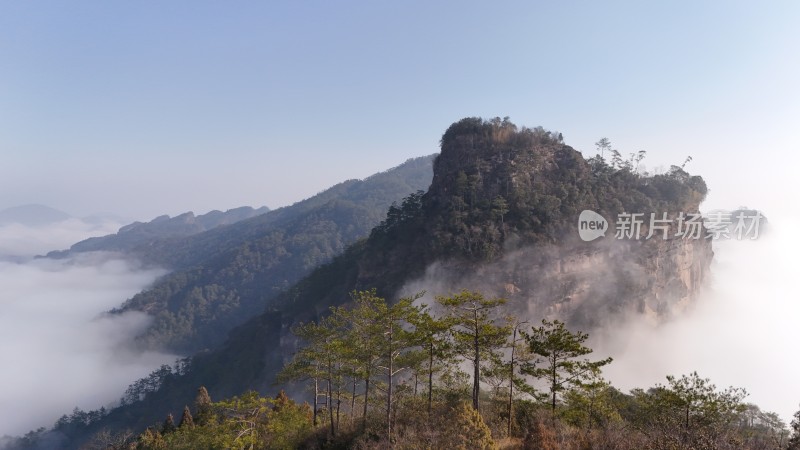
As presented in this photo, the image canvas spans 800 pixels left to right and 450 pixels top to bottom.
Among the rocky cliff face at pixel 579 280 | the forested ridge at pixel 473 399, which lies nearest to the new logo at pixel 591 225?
the rocky cliff face at pixel 579 280

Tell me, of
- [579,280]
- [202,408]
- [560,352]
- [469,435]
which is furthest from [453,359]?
[579,280]

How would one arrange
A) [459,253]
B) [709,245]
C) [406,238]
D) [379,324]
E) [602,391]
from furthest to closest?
1. [709,245]
2. [406,238]
3. [459,253]
4. [602,391]
5. [379,324]

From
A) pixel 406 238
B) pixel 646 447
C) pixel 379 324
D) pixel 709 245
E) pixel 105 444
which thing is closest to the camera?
pixel 646 447

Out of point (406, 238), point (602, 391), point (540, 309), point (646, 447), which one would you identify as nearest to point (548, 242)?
point (540, 309)

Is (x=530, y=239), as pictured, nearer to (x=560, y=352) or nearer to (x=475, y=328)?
(x=560, y=352)

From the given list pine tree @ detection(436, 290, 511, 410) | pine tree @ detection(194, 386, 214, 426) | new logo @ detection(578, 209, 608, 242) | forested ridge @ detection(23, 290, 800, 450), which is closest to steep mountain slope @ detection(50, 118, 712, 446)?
new logo @ detection(578, 209, 608, 242)

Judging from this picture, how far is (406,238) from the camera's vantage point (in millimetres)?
71062

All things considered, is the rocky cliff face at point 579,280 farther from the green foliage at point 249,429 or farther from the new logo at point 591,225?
the green foliage at point 249,429

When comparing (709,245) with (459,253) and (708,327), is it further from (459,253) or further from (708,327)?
(459,253)

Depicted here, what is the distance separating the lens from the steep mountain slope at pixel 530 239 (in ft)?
197

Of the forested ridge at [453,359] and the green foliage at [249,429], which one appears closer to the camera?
the forested ridge at [453,359]

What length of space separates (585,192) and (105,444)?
317 ft

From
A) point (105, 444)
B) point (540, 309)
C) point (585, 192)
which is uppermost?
point (585, 192)

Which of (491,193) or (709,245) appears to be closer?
(491,193)
